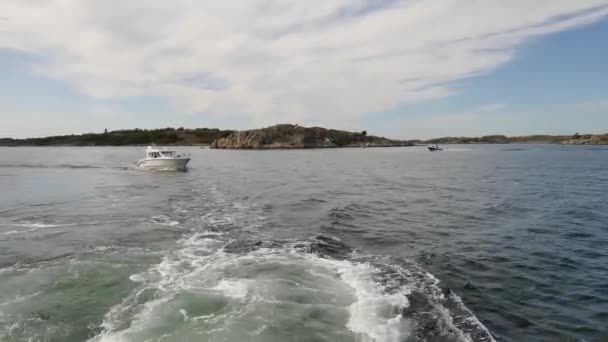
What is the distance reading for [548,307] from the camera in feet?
35.6

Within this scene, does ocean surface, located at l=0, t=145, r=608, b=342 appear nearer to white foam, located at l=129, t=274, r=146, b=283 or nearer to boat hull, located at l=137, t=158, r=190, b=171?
white foam, located at l=129, t=274, r=146, b=283

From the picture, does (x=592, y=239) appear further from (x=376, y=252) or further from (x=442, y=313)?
(x=442, y=313)

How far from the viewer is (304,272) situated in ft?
42.8

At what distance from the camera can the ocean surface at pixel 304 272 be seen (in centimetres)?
935

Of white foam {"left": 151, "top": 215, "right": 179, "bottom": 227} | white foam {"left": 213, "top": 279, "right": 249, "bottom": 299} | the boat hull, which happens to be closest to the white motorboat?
the boat hull

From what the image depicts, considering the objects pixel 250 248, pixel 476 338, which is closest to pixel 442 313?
pixel 476 338

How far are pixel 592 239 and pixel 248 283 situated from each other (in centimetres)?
1574

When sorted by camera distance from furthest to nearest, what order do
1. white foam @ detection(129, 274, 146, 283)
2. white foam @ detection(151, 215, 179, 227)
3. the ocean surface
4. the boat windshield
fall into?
1. the boat windshield
2. white foam @ detection(151, 215, 179, 227)
3. white foam @ detection(129, 274, 146, 283)
4. the ocean surface

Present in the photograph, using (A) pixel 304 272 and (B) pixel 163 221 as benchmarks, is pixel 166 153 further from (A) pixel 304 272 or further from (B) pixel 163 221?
(A) pixel 304 272

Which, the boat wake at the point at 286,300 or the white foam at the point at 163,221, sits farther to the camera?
the white foam at the point at 163,221

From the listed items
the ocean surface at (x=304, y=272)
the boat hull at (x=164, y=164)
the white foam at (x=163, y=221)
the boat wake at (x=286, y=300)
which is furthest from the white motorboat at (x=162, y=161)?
the boat wake at (x=286, y=300)

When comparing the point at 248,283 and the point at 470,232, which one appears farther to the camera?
the point at 470,232

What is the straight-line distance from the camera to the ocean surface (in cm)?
935

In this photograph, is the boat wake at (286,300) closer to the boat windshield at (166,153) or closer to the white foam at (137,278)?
the white foam at (137,278)
